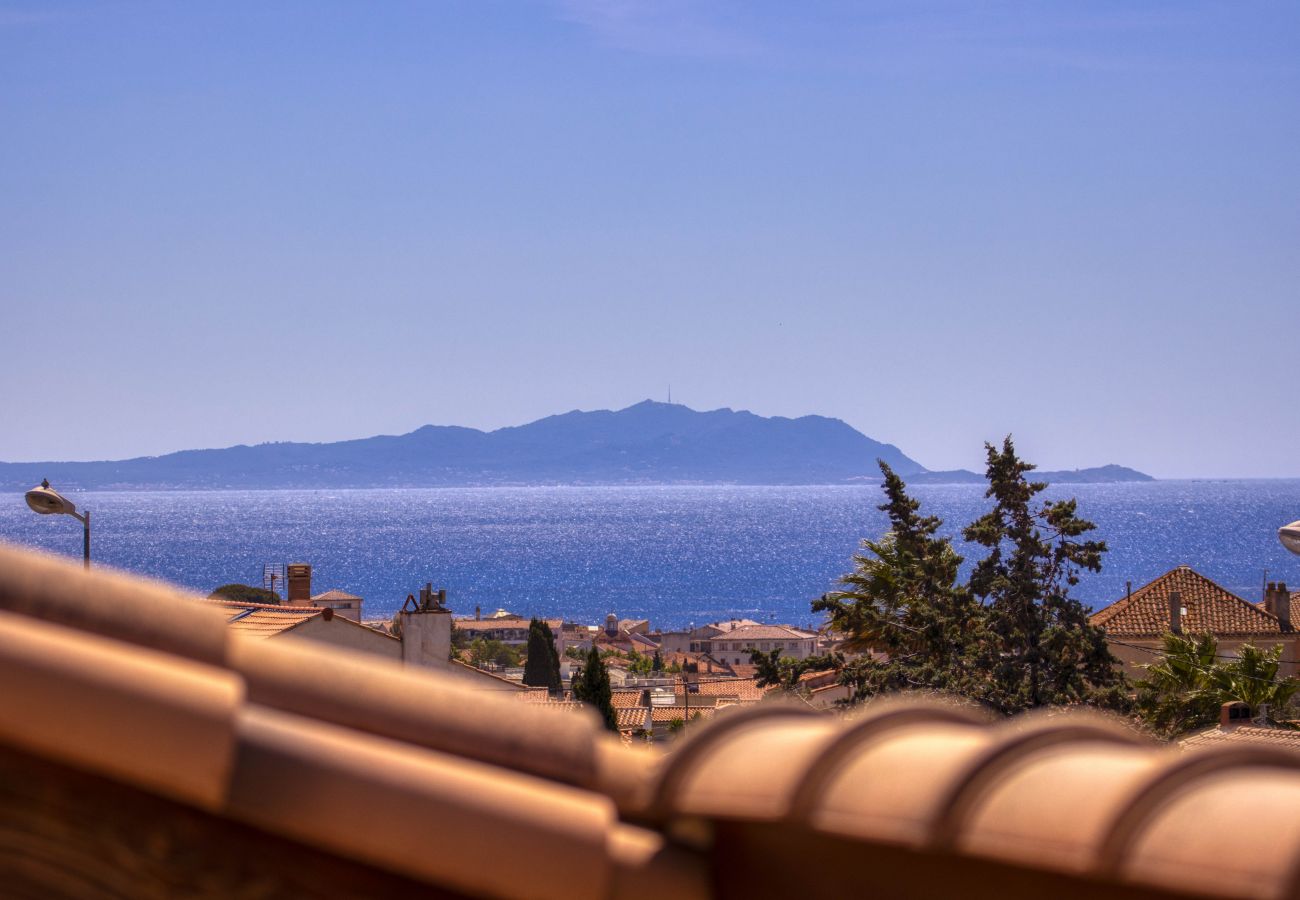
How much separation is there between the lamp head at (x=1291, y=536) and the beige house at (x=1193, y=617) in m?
24.1

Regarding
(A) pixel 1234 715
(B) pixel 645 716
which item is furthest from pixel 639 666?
(A) pixel 1234 715

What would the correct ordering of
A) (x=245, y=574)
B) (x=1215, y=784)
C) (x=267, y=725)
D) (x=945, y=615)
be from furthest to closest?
(x=245, y=574), (x=945, y=615), (x=267, y=725), (x=1215, y=784)

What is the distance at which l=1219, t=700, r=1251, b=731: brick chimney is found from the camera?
74.6 ft

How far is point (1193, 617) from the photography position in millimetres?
37375

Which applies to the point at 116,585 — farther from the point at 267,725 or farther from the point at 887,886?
the point at 887,886

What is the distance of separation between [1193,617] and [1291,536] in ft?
87.7

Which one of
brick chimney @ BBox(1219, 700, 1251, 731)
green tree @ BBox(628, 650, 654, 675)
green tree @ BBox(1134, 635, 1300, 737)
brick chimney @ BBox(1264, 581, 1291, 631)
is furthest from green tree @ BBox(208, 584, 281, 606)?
brick chimney @ BBox(1219, 700, 1251, 731)

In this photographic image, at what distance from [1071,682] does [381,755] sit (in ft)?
88.2

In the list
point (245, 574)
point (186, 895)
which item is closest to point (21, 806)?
point (186, 895)

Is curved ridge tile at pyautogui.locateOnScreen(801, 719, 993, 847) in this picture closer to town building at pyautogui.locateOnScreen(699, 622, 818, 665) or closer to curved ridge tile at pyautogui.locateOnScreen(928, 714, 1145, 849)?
curved ridge tile at pyautogui.locateOnScreen(928, 714, 1145, 849)

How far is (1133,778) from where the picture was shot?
137 cm

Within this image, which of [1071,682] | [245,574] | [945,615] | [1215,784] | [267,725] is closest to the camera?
[1215,784]

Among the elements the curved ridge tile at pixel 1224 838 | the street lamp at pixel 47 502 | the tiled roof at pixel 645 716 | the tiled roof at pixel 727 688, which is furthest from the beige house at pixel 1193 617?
the curved ridge tile at pixel 1224 838

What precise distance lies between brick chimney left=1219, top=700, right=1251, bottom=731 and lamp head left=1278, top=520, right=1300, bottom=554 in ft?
33.8
